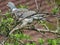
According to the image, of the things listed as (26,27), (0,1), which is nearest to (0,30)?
(26,27)

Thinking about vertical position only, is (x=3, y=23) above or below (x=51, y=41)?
above

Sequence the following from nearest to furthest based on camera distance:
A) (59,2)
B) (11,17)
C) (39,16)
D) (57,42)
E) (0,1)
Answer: (39,16)
(57,42)
(11,17)
(59,2)
(0,1)

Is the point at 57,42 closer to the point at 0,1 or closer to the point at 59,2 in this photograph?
the point at 59,2

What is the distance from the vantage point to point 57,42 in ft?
7.48

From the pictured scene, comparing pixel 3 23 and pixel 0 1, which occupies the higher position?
pixel 3 23

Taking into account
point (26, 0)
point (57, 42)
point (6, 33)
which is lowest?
point (26, 0)

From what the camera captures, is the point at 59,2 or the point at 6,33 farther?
the point at 59,2

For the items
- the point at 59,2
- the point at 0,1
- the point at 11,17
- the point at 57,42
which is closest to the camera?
the point at 57,42

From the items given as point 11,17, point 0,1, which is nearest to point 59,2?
point 11,17

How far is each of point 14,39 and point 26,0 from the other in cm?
447

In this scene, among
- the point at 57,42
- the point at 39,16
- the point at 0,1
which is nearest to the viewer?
the point at 39,16

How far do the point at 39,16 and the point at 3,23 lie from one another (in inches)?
12.1

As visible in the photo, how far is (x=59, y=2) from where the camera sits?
345 cm

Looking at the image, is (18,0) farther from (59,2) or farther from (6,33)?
(6,33)
